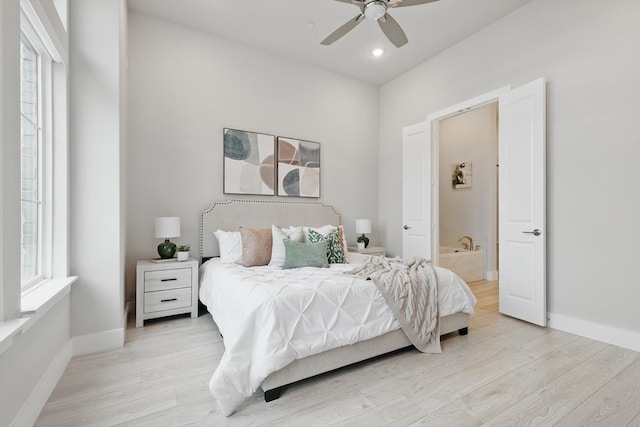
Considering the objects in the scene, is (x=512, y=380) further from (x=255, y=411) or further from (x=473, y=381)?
(x=255, y=411)

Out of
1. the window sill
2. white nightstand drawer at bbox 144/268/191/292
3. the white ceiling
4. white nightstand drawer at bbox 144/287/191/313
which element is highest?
the white ceiling

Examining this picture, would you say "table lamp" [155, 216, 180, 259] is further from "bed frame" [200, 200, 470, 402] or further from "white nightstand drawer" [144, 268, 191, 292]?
"bed frame" [200, 200, 470, 402]

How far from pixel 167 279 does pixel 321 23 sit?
327cm

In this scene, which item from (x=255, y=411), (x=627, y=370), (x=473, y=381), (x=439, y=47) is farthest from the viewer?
(x=439, y=47)

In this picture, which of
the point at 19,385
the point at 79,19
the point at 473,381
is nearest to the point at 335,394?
the point at 473,381

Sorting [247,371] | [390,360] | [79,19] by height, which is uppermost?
[79,19]

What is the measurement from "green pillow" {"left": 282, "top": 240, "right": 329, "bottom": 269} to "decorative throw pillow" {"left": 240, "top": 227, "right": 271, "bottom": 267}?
290mm

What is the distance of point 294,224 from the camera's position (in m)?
4.10

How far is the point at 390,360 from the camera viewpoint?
2238 millimetres

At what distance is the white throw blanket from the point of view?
2236 millimetres

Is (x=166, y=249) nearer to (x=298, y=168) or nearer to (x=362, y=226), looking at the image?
(x=298, y=168)

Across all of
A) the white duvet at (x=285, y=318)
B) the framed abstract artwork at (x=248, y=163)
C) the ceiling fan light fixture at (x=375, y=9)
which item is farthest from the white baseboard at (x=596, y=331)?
the framed abstract artwork at (x=248, y=163)

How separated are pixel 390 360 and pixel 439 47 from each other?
385 centimetres

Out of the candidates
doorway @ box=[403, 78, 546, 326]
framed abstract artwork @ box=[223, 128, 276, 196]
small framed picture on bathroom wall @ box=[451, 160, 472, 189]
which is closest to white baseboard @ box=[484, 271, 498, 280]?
small framed picture on bathroom wall @ box=[451, 160, 472, 189]
